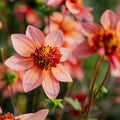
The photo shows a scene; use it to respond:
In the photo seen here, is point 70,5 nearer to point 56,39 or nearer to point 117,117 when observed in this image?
point 56,39

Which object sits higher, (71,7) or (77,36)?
(71,7)

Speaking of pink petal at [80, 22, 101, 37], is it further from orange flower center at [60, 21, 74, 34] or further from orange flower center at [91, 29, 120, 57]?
orange flower center at [60, 21, 74, 34]

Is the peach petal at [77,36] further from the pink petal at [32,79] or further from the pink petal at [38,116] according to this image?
the pink petal at [38,116]

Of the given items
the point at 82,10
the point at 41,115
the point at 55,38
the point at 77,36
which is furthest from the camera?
the point at 77,36

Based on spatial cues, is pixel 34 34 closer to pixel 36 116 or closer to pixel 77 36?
pixel 36 116

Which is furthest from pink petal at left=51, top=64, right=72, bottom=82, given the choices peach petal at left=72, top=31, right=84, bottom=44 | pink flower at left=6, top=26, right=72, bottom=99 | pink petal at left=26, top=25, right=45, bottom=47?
peach petal at left=72, top=31, right=84, bottom=44

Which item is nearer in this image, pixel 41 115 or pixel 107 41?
pixel 41 115

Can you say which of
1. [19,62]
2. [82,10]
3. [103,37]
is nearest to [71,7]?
[82,10]
